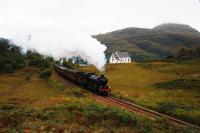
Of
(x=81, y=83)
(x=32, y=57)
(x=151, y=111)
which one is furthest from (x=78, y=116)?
(x=32, y=57)

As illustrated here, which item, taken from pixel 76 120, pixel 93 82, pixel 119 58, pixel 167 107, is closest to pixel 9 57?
pixel 93 82

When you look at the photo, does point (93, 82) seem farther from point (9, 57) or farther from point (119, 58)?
point (119, 58)

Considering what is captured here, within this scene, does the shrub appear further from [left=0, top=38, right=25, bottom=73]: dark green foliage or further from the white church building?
the white church building

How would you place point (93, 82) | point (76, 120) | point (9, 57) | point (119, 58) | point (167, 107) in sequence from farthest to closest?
1. point (119, 58)
2. point (9, 57)
3. point (93, 82)
4. point (167, 107)
5. point (76, 120)

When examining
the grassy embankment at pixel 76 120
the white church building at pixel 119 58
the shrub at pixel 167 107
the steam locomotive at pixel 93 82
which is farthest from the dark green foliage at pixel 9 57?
the white church building at pixel 119 58

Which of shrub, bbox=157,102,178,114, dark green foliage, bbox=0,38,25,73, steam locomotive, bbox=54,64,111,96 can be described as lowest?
shrub, bbox=157,102,178,114

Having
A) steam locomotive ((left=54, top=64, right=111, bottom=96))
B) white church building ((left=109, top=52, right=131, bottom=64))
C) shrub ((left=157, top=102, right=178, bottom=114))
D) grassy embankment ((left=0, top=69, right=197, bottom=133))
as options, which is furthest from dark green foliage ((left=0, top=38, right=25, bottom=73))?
white church building ((left=109, top=52, right=131, bottom=64))

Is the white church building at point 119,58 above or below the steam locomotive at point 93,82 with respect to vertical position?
above

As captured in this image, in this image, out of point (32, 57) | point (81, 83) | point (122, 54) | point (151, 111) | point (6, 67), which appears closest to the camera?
point (151, 111)

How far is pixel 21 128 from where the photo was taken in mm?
23766

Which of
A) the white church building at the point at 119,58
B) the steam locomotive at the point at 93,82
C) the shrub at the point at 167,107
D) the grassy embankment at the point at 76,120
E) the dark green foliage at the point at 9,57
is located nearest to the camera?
the grassy embankment at the point at 76,120

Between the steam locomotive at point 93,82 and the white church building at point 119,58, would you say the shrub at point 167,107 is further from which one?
the white church building at point 119,58

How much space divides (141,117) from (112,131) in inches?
213

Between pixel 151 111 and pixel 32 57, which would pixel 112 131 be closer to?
pixel 151 111
